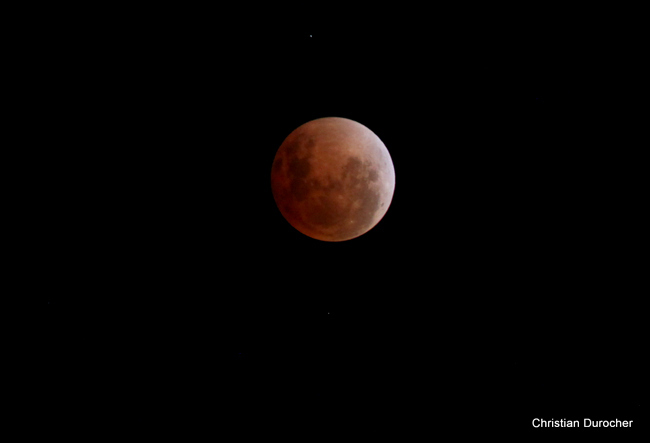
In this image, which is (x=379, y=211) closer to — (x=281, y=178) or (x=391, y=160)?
(x=391, y=160)

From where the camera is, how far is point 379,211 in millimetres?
3541

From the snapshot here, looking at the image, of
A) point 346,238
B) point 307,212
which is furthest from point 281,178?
point 346,238

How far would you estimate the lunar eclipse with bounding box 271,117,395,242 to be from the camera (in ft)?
10.5

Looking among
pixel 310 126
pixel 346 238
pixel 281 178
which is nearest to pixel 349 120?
pixel 310 126

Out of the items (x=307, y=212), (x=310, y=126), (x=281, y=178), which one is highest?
(x=310, y=126)

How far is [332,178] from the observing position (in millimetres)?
3186

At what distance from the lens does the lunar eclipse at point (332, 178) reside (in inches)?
126

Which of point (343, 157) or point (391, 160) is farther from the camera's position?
point (391, 160)

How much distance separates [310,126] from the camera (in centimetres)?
350

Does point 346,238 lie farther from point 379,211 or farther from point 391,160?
point 391,160

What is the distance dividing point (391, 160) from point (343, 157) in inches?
24.1

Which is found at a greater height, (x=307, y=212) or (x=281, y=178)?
(x=281, y=178)

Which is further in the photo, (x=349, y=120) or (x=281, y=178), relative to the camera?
(x=349, y=120)

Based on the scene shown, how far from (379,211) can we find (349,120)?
2.83 feet
